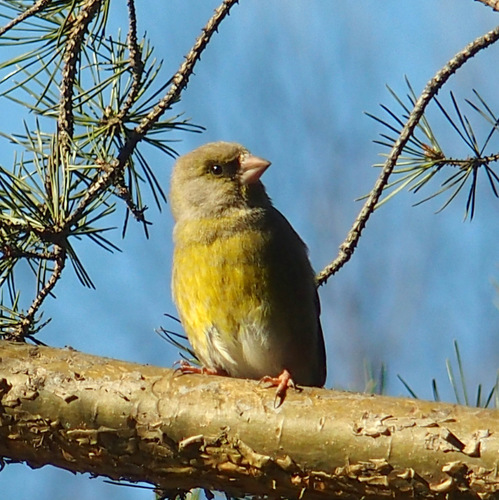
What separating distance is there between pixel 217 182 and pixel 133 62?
140 cm

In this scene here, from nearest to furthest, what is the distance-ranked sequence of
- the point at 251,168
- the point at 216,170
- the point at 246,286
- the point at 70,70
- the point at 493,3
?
the point at 70,70
the point at 493,3
the point at 246,286
the point at 251,168
the point at 216,170

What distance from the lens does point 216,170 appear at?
14.4 feet

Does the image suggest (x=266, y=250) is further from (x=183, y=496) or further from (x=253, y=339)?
(x=183, y=496)

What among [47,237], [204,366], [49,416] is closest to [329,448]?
[49,416]

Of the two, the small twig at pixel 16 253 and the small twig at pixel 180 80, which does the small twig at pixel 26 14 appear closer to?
the small twig at pixel 180 80

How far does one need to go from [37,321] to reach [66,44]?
3.15 feet

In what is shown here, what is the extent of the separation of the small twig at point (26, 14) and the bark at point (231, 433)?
1006 mm

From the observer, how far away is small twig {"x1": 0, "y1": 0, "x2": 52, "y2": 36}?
2.74 m

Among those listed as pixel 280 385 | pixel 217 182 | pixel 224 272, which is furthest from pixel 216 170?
pixel 280 385

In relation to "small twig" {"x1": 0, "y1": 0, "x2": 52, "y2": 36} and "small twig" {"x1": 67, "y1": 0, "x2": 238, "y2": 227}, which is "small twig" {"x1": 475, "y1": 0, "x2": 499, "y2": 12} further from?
"small twig" {"x1": 0, "y1": 0, "x2": 52, "y2": 36}

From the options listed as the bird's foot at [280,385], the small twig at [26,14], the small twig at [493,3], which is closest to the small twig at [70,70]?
the small twig at [26,14]

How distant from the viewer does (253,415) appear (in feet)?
8.41

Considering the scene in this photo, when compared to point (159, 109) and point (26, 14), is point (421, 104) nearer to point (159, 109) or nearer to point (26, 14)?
point (159, 109)

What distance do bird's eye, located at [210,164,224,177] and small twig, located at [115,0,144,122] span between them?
131 centimetres
